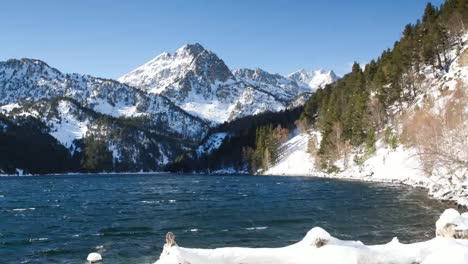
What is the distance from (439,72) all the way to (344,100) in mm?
36037

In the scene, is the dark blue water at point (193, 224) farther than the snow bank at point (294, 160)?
No

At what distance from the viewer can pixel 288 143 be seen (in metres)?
184

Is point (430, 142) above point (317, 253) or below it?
above

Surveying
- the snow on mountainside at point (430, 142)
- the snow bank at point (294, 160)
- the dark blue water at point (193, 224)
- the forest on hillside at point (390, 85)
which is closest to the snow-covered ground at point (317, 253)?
the dark blue water at point (193, 224)

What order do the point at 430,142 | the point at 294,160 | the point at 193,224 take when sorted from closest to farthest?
the point at 193,224
the point at 430,142
the point at 294,160

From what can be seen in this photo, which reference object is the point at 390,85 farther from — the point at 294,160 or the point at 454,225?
the point at 454,225

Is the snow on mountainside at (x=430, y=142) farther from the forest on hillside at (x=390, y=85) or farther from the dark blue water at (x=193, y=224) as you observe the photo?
the dark blue water at (x=193, y=224)

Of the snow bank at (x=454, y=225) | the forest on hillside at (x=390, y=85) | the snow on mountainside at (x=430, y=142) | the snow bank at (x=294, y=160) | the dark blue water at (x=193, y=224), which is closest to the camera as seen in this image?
the snow bank at (x=454, y=225)

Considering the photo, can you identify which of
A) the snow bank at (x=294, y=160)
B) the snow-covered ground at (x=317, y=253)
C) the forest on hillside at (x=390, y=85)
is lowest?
the snow-covered ground at (x=317, y=253)

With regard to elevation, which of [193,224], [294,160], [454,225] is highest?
[294,160]

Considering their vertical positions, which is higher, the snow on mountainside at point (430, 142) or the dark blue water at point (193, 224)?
the snow on mountainside at point (430, 142)

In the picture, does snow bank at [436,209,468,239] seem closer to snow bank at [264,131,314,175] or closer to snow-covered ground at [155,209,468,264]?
snow-covered ground at [155,209,468,264]

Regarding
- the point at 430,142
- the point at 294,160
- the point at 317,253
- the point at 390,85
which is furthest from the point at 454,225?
the point at 294,160

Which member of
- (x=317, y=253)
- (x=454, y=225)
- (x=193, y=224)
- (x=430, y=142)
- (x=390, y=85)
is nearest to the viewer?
(x=317, y=253)
